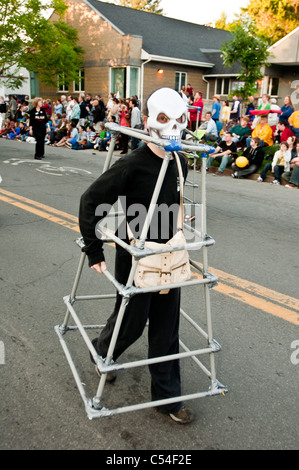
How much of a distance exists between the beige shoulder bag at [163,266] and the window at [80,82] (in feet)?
100

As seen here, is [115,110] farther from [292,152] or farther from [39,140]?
[292,152]

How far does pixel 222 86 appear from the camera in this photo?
3144 cm

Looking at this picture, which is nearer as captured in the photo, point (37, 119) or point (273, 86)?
point (37, 119)

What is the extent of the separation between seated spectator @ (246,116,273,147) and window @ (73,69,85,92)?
2045 centimetres

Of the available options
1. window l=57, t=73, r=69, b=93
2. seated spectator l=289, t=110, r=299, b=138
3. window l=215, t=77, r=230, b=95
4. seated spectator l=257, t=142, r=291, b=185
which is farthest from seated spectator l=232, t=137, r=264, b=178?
window l=57, t=73, r=69, b=93

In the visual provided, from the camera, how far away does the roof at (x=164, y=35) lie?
29297 millimetres

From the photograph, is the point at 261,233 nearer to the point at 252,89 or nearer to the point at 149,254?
the point at 149,254

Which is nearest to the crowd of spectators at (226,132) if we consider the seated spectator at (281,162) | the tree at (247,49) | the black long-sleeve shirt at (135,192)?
the seated spectator at (281,162)

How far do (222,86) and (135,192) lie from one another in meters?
31.0

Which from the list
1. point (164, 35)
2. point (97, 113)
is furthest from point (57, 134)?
point (164, 35)

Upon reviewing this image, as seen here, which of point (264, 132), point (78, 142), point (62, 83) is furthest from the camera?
point (62, 83)

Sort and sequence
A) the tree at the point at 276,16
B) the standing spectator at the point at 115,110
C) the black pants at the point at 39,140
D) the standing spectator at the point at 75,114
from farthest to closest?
the tree at the point at 276,16 → the standing spectator at the point at 75,114 → the standing spectator at the point at 115,110 → the black pants at the point at 39,140

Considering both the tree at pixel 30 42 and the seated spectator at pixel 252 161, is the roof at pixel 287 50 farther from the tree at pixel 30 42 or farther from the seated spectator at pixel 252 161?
Result: the tree at pixel 30 42
